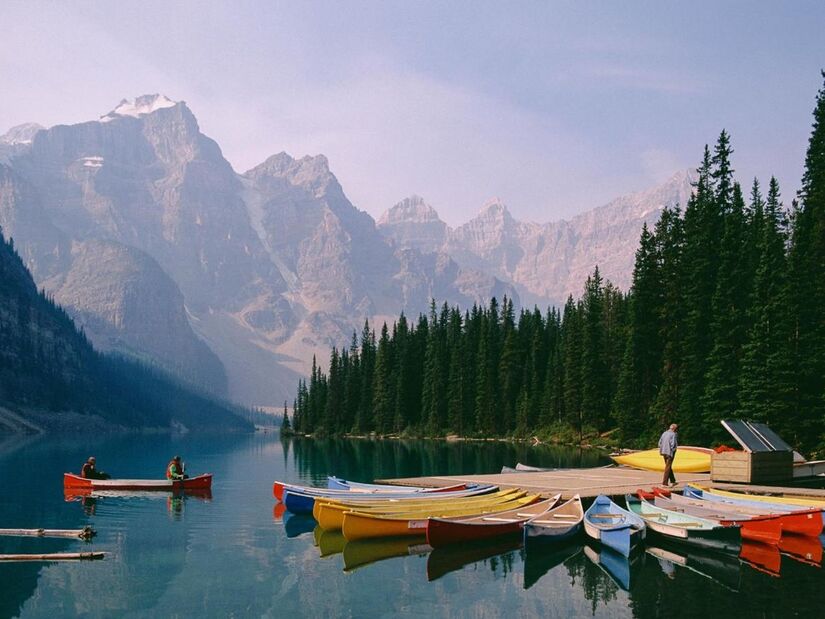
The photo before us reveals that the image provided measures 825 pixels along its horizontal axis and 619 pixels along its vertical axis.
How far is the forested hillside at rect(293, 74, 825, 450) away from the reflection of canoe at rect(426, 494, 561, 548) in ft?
102

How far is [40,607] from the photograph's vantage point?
22297mm

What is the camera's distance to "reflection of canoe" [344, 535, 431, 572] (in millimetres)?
28078

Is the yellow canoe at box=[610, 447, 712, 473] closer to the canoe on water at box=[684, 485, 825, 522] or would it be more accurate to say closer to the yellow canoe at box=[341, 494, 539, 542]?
the canoe on water at box=[684, 485, 825, 522]

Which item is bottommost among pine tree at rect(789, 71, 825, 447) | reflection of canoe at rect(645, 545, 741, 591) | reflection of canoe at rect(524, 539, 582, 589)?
reflection of canoe at rect(524, 539, 582, 589)

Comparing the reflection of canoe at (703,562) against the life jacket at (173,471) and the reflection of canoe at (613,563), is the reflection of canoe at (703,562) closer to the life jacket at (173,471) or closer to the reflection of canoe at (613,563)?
the reflection of canoe at (613,563)

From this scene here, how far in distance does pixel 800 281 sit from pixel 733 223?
11080 millimetres

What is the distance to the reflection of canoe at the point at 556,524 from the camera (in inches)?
1153

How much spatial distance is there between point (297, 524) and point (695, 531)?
1713 cm

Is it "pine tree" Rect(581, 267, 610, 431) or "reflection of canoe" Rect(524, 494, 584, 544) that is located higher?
"pine tree" Rect(581, 267, 610, 431)

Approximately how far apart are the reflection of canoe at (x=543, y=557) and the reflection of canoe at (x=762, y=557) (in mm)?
5872

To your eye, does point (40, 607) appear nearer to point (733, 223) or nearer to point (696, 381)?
point (696, 381)

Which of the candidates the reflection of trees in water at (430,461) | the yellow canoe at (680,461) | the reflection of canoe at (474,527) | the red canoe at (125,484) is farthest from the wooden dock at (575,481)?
the red canoe at (125,484)

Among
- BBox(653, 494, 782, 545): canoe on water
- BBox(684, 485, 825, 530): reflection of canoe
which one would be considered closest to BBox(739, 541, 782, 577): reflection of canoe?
BBox(653, 494, 782, 545): canoe on water

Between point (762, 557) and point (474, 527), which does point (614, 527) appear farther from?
point (762, 557)
